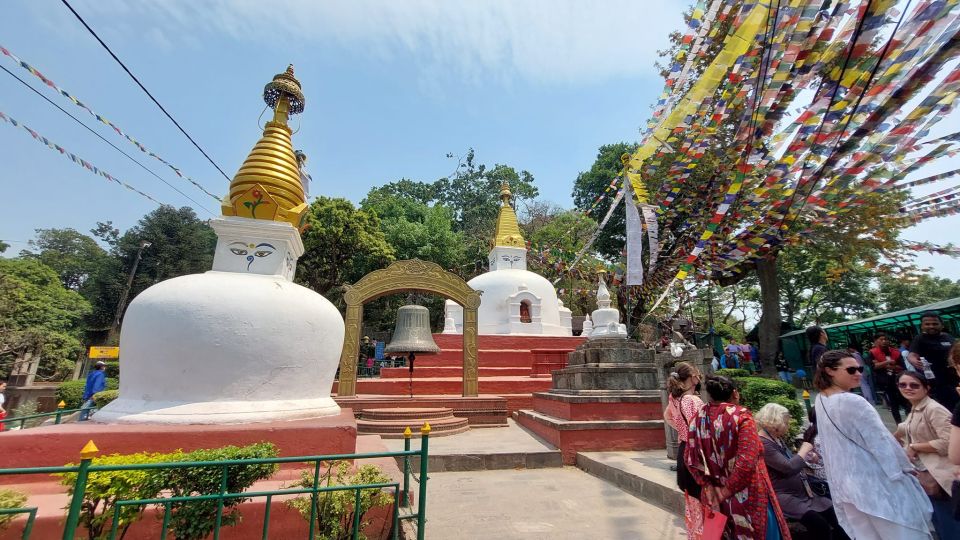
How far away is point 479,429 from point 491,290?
972 cm

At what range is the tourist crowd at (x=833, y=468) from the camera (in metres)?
2.60

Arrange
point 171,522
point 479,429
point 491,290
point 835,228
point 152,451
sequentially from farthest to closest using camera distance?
point 491,290 < point 835,228 < point 479,429 < point 152,451 < point 171,522

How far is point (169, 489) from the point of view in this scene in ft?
10.4

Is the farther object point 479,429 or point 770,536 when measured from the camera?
point 479,429

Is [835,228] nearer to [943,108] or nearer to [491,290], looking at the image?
[943,108]

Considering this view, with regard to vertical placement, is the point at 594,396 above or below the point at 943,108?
below

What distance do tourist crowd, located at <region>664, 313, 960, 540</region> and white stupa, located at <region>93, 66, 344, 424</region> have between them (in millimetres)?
4265

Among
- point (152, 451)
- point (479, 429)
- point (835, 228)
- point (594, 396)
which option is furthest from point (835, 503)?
point (835, 228)

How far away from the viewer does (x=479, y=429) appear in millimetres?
9664

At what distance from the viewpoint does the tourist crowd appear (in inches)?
102

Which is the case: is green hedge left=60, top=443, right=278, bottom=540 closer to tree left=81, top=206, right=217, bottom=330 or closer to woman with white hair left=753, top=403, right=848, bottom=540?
woman with white hair left=753, top=403, right=848, bottom=540

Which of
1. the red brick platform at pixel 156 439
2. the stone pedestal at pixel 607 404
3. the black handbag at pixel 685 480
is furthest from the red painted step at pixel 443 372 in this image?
the black handbag at pixel 685 480

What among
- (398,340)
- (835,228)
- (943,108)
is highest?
(835,228)

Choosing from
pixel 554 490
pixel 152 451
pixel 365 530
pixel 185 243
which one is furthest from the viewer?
pixel 185 243
